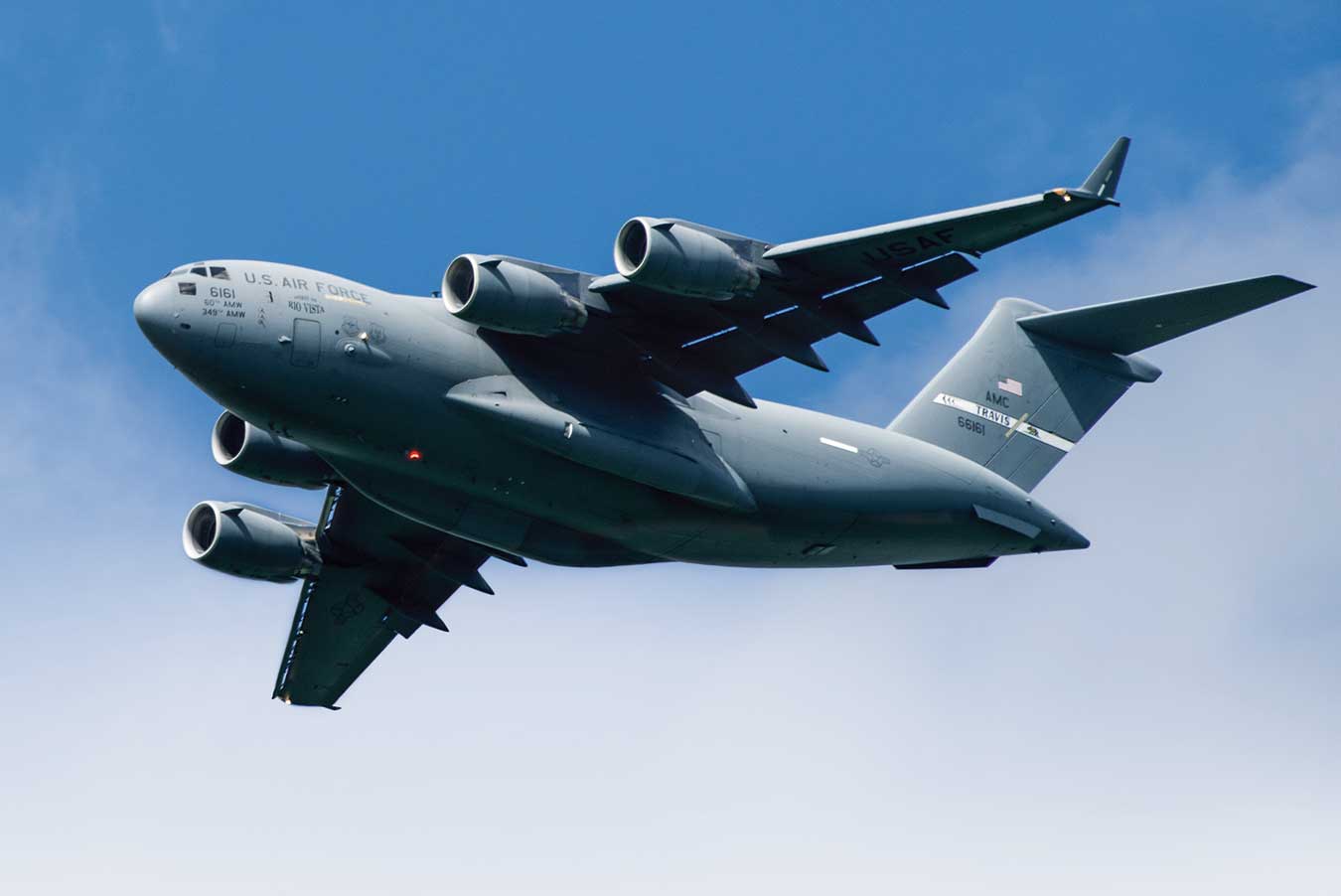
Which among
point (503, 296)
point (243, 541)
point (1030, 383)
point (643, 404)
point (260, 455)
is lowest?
point (243, 541)

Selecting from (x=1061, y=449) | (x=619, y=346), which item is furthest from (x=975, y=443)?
(x=619, y=346)

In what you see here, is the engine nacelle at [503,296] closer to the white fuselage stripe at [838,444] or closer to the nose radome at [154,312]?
the nose radome at [154,312]

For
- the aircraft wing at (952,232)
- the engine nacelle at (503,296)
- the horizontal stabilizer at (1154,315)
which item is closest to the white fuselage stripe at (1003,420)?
the horizontal stabilizer at (1154,315)

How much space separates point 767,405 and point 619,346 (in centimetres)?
158

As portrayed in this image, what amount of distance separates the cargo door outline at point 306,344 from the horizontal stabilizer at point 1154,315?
23.0 ft

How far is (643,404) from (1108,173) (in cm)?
396

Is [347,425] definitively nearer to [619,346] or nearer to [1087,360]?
[619,346]

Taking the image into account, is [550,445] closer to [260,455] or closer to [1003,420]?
[260,455]

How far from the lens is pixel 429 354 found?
1430 cm

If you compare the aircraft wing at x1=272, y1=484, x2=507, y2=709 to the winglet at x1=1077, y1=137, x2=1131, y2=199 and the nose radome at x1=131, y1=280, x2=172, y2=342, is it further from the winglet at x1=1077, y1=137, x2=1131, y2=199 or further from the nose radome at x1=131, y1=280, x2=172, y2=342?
the winglet at x1=1077, y1=137, x2=1131, y2=199

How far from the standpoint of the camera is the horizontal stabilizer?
599 inches

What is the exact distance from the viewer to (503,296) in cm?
1398

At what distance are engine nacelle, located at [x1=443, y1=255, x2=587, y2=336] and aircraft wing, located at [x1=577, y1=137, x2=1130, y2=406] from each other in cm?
48

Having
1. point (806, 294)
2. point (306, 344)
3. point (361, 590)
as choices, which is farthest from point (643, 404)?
point (361, 590)
